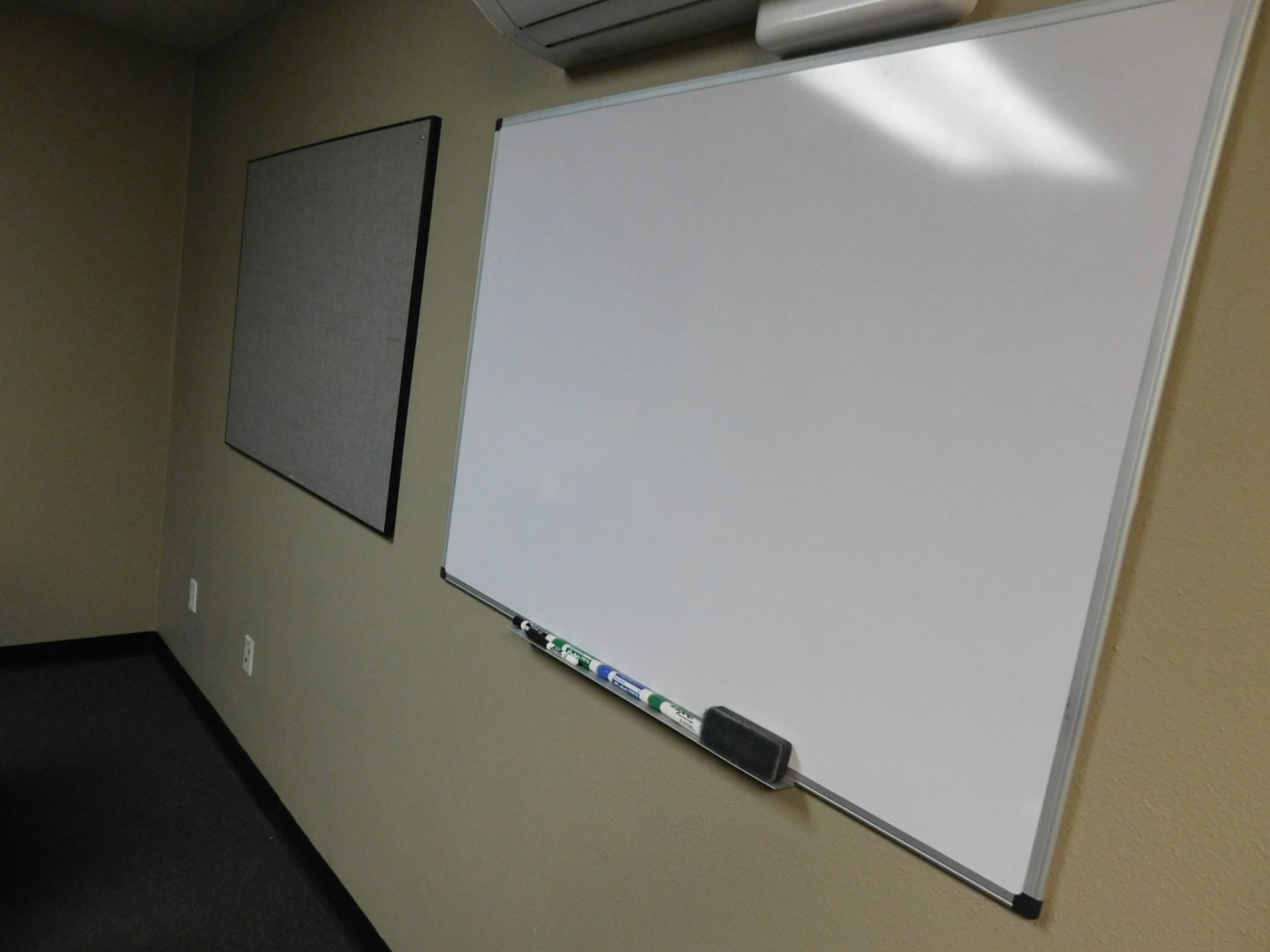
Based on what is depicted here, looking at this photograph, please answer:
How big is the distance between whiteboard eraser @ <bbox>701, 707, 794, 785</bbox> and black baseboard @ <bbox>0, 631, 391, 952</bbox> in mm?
1202

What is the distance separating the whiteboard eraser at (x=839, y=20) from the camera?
0.81 m

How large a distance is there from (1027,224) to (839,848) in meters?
0.71

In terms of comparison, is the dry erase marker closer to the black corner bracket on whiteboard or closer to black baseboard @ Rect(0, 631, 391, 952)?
the black corner bracket on whiteboard

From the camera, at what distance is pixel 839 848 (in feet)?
2.99

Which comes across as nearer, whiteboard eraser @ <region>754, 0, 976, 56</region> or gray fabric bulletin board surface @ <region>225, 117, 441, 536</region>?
whiteboard eraser @ <region>754, 0, 976, 56</region>

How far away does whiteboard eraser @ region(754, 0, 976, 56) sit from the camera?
0.81 m

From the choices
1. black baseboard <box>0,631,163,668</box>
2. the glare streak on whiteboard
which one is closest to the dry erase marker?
the glare streak on whiteboard

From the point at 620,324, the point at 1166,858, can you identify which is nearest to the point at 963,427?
the point at 1166,858

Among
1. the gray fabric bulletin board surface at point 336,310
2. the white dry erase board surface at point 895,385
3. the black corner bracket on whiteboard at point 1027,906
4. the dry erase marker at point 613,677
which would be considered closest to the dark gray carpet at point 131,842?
the gray fabric bulletin board surface at point 336,310

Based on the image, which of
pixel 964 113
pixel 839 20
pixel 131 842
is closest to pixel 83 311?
pixel 131 842

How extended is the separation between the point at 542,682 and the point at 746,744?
471 mm

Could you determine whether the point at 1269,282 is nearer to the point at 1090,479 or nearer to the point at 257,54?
the point at 1090,479

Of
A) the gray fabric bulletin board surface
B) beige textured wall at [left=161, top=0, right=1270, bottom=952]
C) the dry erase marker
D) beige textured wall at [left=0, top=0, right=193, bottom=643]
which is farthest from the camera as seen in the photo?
beige textured wall at [left=0, top=0, right=193, bottom=643]

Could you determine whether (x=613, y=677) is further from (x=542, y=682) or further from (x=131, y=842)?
(x=131, y=842)
